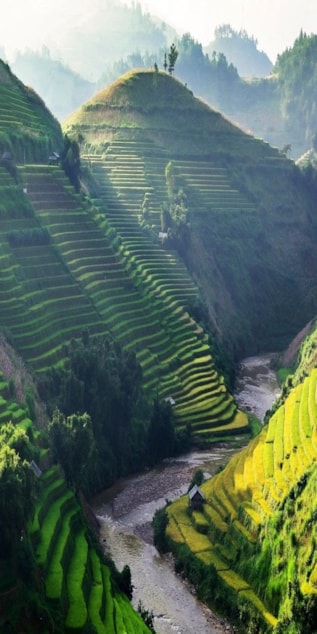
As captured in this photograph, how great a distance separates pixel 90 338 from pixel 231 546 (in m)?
17.2

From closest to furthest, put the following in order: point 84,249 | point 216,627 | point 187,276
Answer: point 216,627, point 84,249, point 187,276

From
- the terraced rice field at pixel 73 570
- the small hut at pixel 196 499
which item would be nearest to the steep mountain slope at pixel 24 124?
the small hut at pixel 196 499

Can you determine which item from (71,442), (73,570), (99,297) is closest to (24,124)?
(99,297)

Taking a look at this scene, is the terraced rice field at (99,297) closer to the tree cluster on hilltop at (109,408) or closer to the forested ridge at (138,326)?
the forested ridge at (138,326)

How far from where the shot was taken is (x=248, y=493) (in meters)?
37.3

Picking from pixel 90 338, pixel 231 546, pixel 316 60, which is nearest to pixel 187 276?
pixel 90 338

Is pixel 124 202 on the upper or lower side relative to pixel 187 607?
upper

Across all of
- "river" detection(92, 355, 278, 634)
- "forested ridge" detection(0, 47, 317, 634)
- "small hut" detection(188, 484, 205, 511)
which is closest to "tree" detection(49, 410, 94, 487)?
"forested ridge" detection(0, 47, 317, 634)

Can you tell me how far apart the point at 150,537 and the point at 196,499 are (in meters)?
2.80

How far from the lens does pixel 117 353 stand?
47.7 m

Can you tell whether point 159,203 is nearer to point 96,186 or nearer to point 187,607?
point 96,186

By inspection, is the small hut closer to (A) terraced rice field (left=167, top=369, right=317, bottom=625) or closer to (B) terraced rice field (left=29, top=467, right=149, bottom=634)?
(A) terraced rice field (left=167, top=369, right=317, bottom=625)

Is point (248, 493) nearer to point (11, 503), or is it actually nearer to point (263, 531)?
point (263, 531)

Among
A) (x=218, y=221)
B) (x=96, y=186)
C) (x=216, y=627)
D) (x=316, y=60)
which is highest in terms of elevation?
(x=316, y=60)
